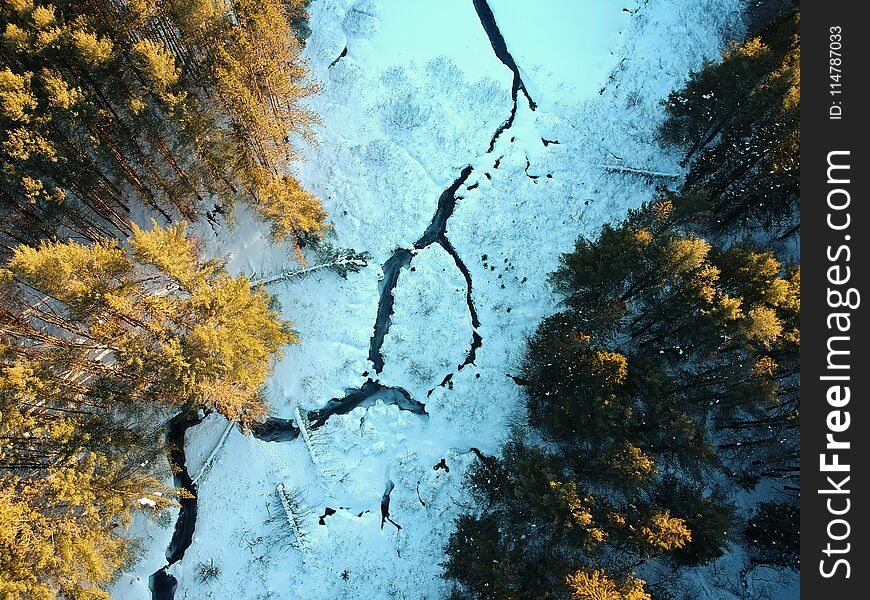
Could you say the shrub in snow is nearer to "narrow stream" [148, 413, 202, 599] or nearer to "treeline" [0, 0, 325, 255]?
"narrow stream" [148, 413, 202, 599]

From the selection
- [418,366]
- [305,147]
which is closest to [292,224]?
[305,147]

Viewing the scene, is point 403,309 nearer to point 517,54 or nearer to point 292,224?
point 292,224

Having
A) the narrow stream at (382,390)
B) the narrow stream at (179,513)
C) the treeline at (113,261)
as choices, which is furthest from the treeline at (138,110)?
the narrow stream at (179,513)

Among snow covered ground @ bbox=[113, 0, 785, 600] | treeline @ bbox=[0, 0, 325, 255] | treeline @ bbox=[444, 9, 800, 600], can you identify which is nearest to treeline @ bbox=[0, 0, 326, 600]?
treeline @ bbox=[0, 0, 325, 255]

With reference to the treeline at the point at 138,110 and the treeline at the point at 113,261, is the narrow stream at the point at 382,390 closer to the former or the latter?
the treeline at the point at 113,261

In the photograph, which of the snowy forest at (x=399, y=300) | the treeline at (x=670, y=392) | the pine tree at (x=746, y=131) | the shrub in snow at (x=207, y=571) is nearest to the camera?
the treeline at (x=670, y=392)
